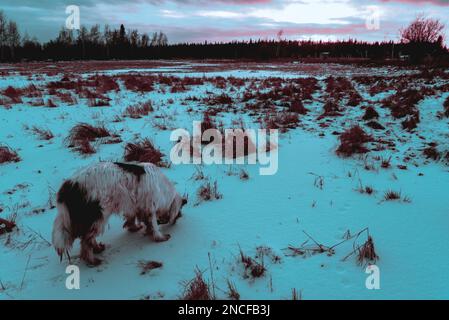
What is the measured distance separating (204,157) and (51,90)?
9.70 metres

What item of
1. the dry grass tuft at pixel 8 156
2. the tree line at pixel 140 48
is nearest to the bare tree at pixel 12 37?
the tree line at pixel 140 48

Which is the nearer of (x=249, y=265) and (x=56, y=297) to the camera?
(x=56, y=297)

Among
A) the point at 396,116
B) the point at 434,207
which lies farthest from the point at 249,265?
the point at 396,116

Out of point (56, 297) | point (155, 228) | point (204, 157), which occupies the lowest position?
point (56, 297)

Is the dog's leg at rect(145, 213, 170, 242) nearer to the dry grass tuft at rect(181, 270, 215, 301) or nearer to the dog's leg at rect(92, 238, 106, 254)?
the dog's leg at rect(92, 238, 106, 254)

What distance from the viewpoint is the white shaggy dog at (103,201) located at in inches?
121

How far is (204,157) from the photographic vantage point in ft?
20.4

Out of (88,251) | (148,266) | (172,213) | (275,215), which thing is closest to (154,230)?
(172,213)

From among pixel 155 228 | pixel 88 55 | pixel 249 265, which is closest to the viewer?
pixel 249 265

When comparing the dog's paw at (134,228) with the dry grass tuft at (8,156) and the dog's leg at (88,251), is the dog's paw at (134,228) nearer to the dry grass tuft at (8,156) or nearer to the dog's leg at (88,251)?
the dog's leg at (88,251)

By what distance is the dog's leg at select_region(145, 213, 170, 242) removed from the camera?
12.0ft

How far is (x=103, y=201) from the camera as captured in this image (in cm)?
317

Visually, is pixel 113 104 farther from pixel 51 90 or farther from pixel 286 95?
pixel 286 95
